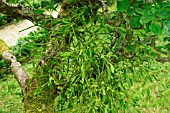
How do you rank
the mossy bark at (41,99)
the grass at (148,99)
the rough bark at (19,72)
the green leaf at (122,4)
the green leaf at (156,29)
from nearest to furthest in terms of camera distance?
1. the green leaf at (156,29)
2. the green leaf at (122,4)
3. the mossy bark at (41,99)
4. the rough bark at (19,72)
5. the grass at (148,99)

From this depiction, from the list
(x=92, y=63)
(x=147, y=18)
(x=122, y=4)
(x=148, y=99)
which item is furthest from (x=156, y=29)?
(x=148, y=99)

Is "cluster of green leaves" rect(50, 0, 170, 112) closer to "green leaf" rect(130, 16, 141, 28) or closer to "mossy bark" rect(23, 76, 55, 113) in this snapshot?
"green leaf" rect(130, 16, 141, 28)

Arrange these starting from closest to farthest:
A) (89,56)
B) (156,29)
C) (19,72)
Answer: (156,29) < (89,56) < (19,72)

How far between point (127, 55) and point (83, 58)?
2.07 feet

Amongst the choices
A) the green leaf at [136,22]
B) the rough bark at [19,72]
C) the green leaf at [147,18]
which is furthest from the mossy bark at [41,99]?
the green leaf at [147,18]

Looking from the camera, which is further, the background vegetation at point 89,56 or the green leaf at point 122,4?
the background vegetation at point 89,56

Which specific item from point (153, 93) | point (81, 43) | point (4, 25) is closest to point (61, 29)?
point (81, 43)

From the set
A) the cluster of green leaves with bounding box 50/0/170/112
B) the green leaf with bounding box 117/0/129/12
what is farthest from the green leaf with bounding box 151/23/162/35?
the cluster of green leaves with bounding box 50/0/170/112

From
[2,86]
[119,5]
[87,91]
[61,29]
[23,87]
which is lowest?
[2,86]

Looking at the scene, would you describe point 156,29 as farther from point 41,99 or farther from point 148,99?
point 148,99

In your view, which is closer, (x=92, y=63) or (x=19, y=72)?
(x=92, y=63)

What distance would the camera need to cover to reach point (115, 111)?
1925 mm

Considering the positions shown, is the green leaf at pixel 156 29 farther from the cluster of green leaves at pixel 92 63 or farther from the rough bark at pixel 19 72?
the rough bark at pixel 19 72

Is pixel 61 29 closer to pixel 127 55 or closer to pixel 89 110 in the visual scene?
pixel 89 110
